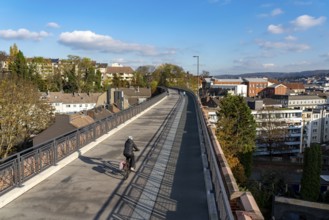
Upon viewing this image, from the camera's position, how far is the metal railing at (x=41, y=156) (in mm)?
7922

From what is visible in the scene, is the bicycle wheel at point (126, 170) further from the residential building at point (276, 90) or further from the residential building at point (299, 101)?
the residential building at point (276, 90)

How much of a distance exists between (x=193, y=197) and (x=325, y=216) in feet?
92.8

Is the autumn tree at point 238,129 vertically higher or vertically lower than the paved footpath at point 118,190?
lower

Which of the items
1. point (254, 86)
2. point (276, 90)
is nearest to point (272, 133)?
point (276, 90)

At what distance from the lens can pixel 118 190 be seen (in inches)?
329

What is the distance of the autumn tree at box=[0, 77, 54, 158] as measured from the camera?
2998 centimetres

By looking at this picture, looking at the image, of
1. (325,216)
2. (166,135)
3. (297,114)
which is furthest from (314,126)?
(166,135)

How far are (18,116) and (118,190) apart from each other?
26.8 m

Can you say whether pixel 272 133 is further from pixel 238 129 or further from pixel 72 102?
pixel 72 102

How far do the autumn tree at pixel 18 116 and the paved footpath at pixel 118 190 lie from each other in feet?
68.2

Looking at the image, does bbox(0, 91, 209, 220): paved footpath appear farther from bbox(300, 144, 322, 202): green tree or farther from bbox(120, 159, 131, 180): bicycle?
bbox(300, 144, 322, 202): green tree

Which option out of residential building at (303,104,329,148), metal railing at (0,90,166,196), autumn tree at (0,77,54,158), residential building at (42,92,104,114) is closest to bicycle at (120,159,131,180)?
metal railing at (0,90,166,196)

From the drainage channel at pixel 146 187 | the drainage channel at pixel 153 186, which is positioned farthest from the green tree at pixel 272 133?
the drainage channel at pixel 146 187

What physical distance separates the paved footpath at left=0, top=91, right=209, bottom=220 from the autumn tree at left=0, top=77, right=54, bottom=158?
20782 mm
